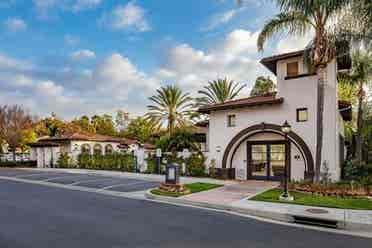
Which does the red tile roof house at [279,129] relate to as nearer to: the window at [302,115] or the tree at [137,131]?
the window at [302,115]

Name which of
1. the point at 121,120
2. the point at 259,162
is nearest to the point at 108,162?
the point at 259,162

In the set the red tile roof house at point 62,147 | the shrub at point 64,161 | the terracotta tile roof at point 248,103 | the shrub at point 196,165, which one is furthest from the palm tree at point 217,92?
the terracotta tile roof at point 248,103

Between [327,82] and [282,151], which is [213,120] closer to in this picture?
[282,151]

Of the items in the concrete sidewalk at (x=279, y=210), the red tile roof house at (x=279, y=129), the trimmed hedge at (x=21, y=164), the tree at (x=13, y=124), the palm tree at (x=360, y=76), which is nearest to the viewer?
the concrete sidewalk at (x=279, y=210)

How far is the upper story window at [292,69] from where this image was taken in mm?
18344

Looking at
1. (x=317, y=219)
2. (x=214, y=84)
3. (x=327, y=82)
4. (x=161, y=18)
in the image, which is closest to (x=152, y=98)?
(x=214, y=84)

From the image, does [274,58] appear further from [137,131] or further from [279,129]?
[137,131]

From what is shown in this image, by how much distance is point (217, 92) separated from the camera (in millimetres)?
41438

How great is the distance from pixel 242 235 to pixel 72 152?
1093 inches

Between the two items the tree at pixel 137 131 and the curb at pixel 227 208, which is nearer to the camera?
the curb at pixel 227 208

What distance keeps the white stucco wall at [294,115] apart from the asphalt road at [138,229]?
9.18 metres

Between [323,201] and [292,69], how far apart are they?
28.9 ft

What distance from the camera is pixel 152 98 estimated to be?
38.0 m

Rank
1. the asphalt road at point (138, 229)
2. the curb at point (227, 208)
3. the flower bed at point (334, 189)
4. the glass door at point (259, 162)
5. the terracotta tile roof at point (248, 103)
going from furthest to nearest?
the glass door at point (259, 162) < the terracotta tile roof at point (248, 103) < the flower bed at point (334, 189) < the curb at point (227, 208) < the asphalt road at point (138, 229)
